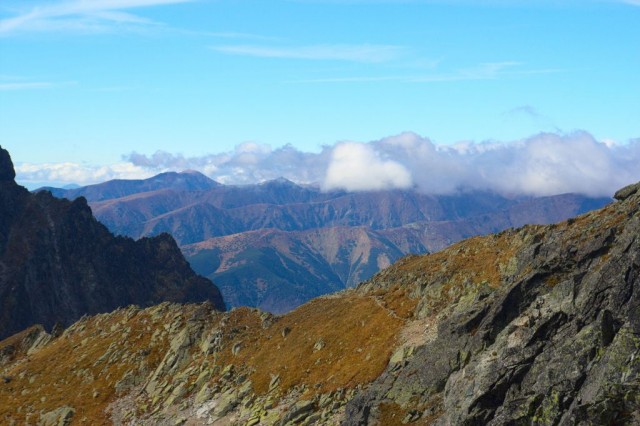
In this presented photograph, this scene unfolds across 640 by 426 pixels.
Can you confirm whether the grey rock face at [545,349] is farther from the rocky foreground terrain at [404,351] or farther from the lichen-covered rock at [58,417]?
the lichen-covered rock at [58,417]

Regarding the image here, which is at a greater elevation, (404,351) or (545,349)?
(545,349)

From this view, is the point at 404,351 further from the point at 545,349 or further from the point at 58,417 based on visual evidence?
the point at 58,417

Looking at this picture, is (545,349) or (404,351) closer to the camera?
(545,349)

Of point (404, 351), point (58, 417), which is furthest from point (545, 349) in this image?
point (58, 417)

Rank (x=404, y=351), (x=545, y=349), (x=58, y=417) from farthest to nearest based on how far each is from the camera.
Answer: (x=58, y=417)
(x=404, y=351)
(x=545, y=349)

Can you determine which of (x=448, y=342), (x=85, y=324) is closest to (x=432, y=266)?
(x=448, y=342)

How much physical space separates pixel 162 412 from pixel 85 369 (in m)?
29.8

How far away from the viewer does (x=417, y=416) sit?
58.4m

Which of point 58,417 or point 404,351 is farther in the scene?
point 58,417

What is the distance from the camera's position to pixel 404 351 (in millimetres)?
72625

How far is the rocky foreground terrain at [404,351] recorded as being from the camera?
148 feet

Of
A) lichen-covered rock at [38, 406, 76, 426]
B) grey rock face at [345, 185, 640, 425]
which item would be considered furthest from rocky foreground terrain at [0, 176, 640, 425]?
lichen-covered rock at [38, 406, 76, 426]

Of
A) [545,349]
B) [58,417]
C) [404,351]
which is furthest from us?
[58,417]

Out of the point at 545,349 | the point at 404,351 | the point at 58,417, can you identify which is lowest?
the point at 58,417
